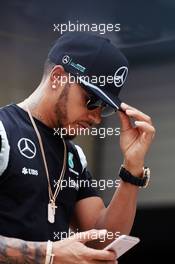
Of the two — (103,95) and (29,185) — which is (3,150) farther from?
(103,95)

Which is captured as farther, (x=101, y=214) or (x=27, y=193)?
(x=101, y=214)

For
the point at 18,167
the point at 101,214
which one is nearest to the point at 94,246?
the point at 101,214

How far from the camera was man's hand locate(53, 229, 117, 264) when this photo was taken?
77cm

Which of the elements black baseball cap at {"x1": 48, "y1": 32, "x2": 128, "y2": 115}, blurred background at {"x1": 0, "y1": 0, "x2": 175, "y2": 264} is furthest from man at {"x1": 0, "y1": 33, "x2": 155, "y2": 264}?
blurred background at {"x1": 0, "y1": 0, "x2": 175, "y2": 264}

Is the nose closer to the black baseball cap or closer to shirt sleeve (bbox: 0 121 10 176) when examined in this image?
the black baseball cap

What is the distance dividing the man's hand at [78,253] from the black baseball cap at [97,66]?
24cm

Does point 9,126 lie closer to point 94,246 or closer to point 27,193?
point 27,193

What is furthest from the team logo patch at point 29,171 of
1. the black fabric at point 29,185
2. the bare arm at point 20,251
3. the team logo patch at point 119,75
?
the team logo patch at point 119,75

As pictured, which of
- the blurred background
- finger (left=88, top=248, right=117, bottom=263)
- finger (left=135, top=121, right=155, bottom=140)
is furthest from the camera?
the blurred background

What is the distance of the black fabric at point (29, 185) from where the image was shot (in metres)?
0.82

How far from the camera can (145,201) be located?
1131mm

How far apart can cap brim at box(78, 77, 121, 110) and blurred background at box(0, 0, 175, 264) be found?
0.22m

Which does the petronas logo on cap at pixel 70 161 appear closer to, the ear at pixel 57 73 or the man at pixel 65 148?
the man at pixel 65 148

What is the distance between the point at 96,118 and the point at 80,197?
14 centimetres
